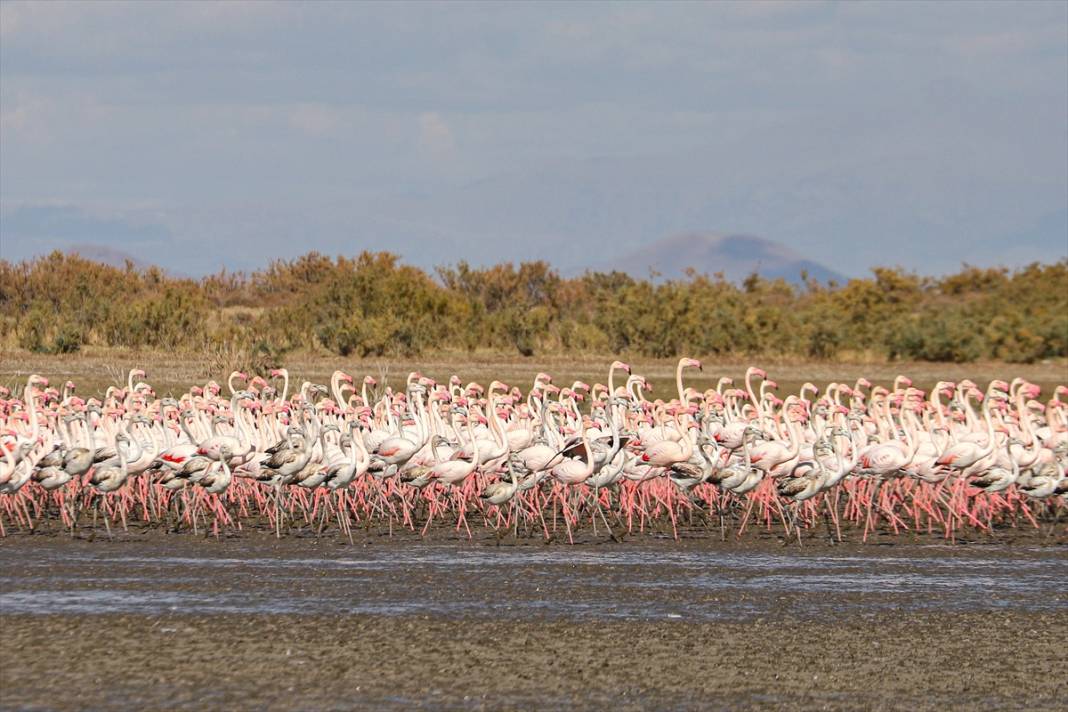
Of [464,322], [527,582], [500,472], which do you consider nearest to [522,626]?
[527,582]

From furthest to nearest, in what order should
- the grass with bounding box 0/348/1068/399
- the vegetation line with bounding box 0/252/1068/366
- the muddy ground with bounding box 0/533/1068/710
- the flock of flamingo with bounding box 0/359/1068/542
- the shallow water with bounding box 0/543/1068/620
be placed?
the vegetation line with bounding box 0/252/1068/366 → the grass with bounding box 0/348/1068/399 → the flock of flamingo with bounding box 0/359/1068/542 → the shallow water with bounding box 0/543/1068/620 → the muddy ground with bounding box 0/533/1068/710

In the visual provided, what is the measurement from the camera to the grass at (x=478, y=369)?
1591 inches

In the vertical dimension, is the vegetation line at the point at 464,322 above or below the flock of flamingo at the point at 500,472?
above

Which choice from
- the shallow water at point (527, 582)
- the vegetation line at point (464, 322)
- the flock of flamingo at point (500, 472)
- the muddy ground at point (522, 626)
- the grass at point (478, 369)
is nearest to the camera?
the muddy ground at point (522, 626)

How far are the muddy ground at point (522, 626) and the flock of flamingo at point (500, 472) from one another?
105cm

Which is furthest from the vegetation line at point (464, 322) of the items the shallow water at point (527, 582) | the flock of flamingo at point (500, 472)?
the shallow water at point (527, 582)

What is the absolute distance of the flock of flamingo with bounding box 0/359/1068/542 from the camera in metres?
18.3

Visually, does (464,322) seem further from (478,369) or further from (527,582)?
(527,582)

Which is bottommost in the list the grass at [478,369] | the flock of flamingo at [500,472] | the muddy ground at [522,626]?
the muddy ground at [522,626]

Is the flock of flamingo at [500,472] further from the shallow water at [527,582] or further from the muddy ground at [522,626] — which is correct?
the shallow water at [527,582]

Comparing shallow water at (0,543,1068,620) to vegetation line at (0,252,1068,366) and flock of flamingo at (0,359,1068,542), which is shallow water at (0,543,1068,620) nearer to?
flock of flamingo at (0,359,1068,542)

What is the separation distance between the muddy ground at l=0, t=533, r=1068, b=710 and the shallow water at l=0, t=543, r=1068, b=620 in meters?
0.04

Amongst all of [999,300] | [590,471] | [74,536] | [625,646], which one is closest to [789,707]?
[625,646]

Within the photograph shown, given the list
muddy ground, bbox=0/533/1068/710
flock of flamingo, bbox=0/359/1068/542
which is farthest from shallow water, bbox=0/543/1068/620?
flock of flamingo, bbox=0/359/1068/542
